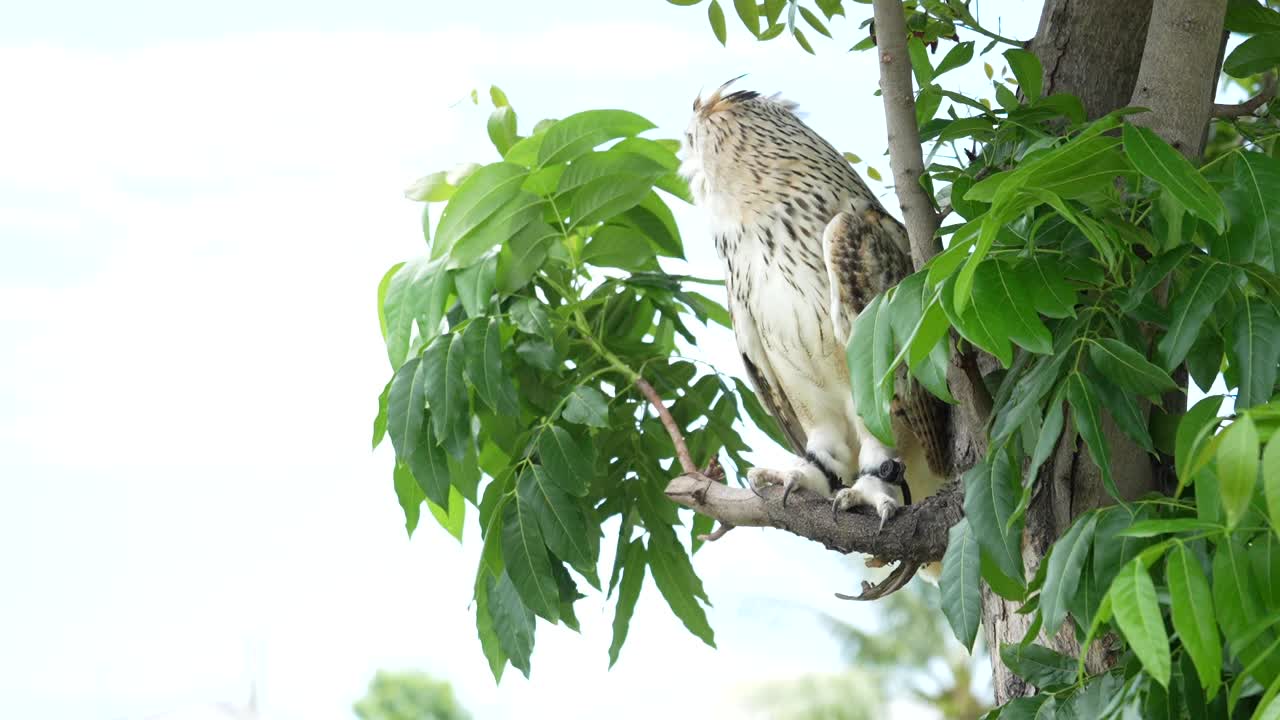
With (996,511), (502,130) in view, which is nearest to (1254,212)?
(996,511)

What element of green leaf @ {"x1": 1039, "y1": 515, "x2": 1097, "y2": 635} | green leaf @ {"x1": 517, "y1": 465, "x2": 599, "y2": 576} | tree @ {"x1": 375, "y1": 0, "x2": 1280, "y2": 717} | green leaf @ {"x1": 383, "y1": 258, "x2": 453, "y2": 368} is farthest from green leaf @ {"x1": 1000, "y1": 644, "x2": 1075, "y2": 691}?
green leaf @ {"x1": 383, "y1": 258, "x2": 453, "y2": 368}

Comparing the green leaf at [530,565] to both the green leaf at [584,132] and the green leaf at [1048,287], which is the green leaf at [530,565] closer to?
the green leaf at [584,132]

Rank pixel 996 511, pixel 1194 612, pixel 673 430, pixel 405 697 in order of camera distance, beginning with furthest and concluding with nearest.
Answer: pixel 405 697 → pixel 673 430 → pixel 996 511 → pixel 1194 612

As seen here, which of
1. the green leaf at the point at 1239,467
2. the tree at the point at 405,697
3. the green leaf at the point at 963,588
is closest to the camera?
the green leaf at the point at 1239,467

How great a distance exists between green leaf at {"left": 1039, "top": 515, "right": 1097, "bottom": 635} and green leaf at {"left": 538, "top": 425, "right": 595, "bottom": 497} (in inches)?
25.7

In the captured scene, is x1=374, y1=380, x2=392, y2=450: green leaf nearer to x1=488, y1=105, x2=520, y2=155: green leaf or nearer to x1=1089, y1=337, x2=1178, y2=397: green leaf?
x1=488, y1=105, x2=520, y2=155: green leaf

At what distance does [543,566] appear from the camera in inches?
60.2

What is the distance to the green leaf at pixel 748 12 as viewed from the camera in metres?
1.76

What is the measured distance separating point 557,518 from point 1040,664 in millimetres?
600

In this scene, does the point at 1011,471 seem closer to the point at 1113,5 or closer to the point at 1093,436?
the point at 1093,436

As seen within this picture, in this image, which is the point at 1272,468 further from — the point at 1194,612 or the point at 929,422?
the point at 929,422

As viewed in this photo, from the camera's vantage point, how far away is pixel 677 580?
183cm

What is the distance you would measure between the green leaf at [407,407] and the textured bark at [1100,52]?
0.86 meters

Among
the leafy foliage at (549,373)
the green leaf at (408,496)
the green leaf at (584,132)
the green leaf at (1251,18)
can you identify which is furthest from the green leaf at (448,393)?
the green leaf at (1251,18)
